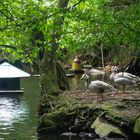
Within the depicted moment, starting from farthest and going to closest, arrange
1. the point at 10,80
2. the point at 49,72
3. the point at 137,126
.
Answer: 1. the point at 10,80
2. the point at 49,72
3. the point at 137,126

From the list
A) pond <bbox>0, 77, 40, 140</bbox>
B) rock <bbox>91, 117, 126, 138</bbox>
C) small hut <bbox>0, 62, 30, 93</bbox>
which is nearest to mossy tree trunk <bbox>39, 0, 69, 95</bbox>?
pond <bbox>0, 77, 40, 140</bbox>

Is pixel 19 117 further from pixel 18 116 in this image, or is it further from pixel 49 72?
pixel 49 72

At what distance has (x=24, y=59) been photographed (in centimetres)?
2116

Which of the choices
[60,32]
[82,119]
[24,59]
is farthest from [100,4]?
[24,59]

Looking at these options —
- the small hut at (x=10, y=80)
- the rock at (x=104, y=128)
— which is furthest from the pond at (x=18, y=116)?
the rock at (x=104, y=128)

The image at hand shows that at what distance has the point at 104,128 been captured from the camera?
53.9 ft

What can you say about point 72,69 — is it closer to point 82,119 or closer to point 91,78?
point 91,78

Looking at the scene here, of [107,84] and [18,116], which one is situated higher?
[107,84]

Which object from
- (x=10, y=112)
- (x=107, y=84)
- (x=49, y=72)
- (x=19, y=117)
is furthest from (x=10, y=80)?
(x=107, y=84)

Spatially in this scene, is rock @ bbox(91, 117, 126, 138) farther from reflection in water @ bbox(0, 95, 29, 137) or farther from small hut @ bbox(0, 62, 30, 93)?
small hut @ bbox(0, 62, 30, 93)

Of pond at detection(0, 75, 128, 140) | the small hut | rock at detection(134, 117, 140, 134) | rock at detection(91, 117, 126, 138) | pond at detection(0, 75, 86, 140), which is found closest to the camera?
rock at detection(134, 117, 140, 134)

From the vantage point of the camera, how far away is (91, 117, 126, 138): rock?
16109 millimetres

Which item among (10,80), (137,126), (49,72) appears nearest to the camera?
(137,126)

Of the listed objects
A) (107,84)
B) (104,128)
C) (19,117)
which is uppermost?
(107,84)
